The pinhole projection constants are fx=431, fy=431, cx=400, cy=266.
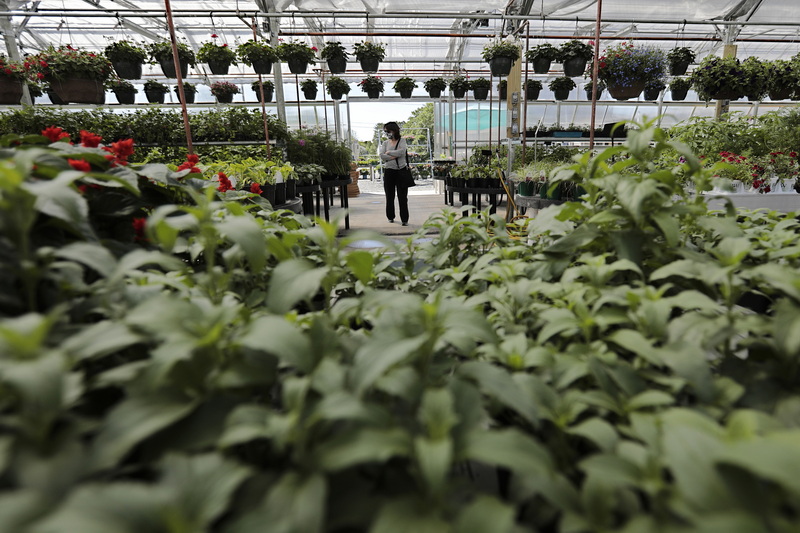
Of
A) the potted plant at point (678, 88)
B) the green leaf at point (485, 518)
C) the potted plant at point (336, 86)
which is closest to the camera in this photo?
the green leaf at point (485, 518)

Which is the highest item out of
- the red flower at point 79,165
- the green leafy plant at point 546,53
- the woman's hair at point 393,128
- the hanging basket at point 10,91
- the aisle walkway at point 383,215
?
the green leafy plant at point 546,53

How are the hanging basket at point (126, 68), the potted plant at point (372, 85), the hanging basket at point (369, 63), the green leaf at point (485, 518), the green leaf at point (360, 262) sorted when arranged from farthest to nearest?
the potted plant at point (372, 85) → the hanging basket at point (369, 63) → the hanging basket at point (126, 68) → the green leaf at point (360, 262) → the green leaf at point (485, 518)

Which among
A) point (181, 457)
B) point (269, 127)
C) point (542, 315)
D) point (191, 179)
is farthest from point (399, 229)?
point (181, 457)

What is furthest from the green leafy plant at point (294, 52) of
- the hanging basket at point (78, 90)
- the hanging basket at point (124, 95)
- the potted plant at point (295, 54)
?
the hanging basket at point (124, 95)

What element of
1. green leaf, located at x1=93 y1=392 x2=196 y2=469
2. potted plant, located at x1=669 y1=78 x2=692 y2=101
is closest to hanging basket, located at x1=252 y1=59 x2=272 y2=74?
green leaf, located at x1=93 y1=392 x2=196 y2=469

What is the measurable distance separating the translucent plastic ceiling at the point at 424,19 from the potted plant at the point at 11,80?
0.60 metres

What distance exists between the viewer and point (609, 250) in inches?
42.8

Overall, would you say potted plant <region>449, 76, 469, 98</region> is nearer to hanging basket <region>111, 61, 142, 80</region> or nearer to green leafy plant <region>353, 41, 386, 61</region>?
green leafy plant <region>353, 41, 386, 61</region>

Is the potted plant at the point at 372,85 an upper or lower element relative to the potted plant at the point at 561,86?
upper

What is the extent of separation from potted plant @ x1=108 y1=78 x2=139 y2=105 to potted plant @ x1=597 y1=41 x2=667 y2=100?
17.0ft

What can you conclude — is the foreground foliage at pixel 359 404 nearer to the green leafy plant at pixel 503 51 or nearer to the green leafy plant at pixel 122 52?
the green leafy plant at pixel 503 51

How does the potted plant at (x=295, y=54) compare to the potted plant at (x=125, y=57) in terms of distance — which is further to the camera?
the potted plant at (x=295, y=54)

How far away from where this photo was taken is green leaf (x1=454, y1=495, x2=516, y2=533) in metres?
0.42

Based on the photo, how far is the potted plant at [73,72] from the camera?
400cm
